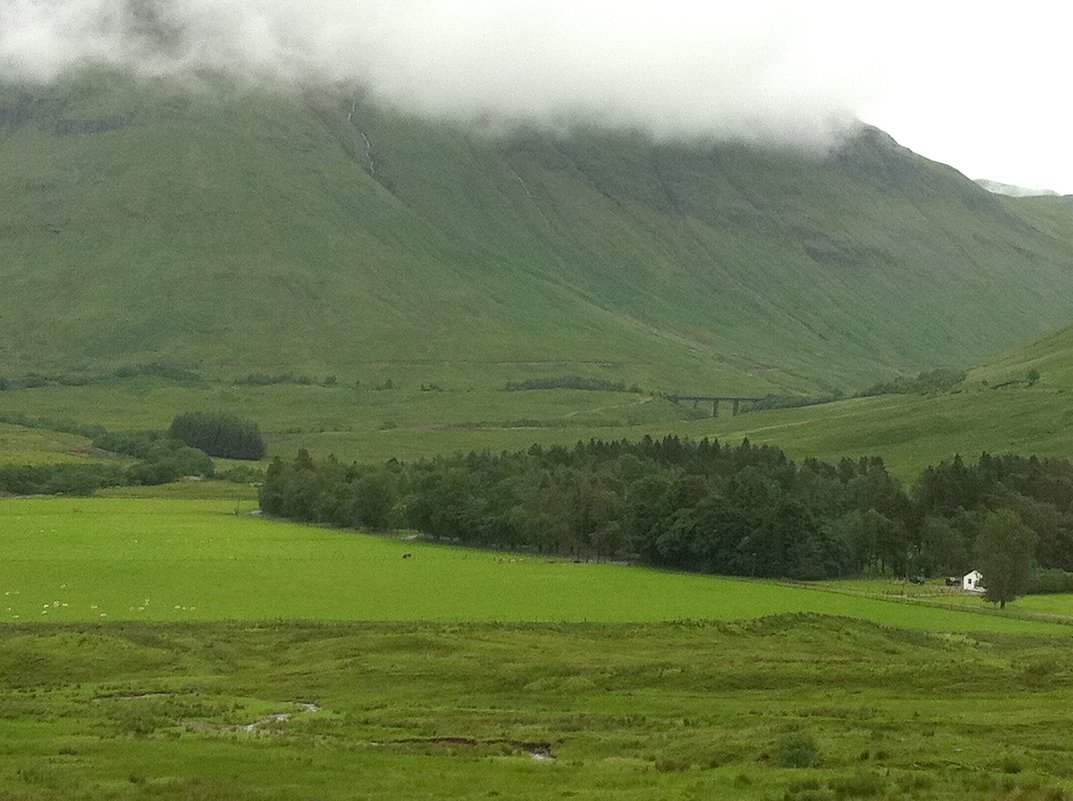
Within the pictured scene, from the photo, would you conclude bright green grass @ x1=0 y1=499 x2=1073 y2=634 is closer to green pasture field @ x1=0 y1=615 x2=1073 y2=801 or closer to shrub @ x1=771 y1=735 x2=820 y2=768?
green pasture field @ x1=0 y1=615 x2=1073 y2=801

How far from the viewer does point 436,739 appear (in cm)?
5212

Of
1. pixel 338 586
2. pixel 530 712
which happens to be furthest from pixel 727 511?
pixel 530 712

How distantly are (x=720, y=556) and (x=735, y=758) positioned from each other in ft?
338

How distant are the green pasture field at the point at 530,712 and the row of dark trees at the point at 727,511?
5146cm

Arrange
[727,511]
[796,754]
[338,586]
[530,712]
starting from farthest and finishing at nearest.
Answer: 1. [727,511]
2. [338,586]
3. [530,712]
4. [796,754]

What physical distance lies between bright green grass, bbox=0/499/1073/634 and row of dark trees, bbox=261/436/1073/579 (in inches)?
285

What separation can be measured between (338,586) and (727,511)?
44710mm

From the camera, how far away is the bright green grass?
102 metres

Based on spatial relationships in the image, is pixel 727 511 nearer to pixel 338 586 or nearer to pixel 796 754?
pixel 338 586

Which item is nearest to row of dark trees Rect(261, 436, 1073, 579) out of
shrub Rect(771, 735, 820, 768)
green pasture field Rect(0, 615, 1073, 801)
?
green pasture field Rect(0, 615, 1073, 801)

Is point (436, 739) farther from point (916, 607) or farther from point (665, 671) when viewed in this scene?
point (916, 607)

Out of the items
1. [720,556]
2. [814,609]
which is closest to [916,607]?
[814,609]

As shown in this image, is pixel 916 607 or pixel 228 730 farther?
pixel 916 607

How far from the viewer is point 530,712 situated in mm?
60781
